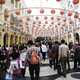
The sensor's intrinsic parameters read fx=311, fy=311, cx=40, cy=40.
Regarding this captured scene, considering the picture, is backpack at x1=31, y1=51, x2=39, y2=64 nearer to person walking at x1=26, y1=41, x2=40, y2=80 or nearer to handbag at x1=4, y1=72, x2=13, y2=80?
person walking at x1=26, y1=41, x2=40, y2=80

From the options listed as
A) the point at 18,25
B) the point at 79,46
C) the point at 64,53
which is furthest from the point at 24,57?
the point at 18,25

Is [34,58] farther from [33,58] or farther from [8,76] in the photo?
[8,76]

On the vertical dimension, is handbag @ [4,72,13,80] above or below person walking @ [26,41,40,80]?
below

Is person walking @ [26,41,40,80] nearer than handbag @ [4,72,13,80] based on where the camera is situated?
No

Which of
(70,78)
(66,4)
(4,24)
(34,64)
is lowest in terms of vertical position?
(70,78)

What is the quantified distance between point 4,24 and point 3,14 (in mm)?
1558

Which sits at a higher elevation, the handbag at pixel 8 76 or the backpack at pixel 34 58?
the backpack at pixel 34 58

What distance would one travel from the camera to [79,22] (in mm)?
51688

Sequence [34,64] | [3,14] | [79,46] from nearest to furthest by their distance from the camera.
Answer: [34,64], [79,46], [3,14]

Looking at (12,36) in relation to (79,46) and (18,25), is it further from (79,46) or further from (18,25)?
(79,46)

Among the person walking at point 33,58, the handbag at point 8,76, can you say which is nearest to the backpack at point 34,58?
the person walking at point 33,58

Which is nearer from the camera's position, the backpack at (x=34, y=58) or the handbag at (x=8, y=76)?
the handbag at (x=8, y=76)

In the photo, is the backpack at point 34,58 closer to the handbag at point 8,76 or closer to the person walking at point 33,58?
the person walking at point 33,58

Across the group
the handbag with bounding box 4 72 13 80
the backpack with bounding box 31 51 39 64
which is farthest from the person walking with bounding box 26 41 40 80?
the handbag with bounding box 4 72 13 80
